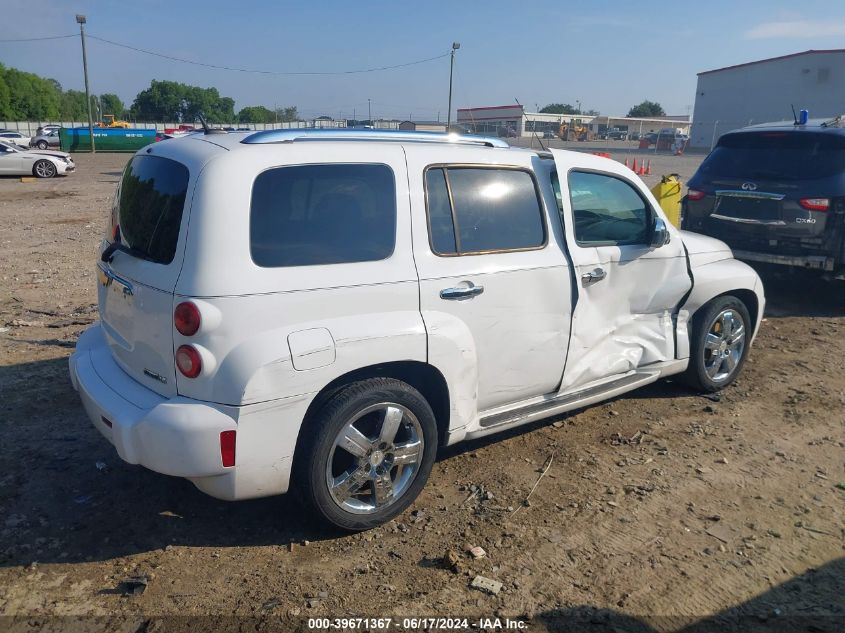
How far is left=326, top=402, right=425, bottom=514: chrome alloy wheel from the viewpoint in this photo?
3416 mm

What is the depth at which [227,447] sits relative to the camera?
9.99 feet

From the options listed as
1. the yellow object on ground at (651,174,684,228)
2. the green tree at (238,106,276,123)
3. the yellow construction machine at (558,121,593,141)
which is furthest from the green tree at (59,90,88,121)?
the yellow object on ground at (651,174,684,228)

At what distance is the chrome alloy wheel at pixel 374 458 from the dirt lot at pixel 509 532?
0.20 m

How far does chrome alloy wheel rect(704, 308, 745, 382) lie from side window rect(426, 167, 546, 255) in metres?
2.02

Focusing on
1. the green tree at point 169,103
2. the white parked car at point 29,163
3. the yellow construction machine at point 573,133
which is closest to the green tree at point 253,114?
the green tree at point 169,103

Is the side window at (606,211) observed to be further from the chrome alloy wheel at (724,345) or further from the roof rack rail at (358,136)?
the chrome alloy wheel at (724,345)

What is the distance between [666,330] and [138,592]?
145 inches

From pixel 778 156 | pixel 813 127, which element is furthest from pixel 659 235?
pixel 813 127

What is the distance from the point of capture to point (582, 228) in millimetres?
4344

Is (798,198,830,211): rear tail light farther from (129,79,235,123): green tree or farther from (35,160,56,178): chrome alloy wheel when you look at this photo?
(129,79,235,123): green tree

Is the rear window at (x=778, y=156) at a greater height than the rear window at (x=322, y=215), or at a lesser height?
greater

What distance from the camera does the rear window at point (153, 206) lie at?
318 centimetres

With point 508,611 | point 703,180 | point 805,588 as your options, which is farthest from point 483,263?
point 703,180

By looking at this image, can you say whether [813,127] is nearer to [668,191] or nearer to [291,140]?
[668,191]
